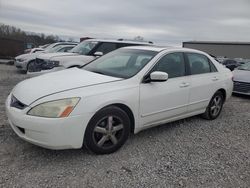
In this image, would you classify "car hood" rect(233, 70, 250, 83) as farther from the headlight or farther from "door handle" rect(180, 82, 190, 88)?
the headlight

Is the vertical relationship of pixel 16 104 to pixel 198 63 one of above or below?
below

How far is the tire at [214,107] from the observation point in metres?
5.46

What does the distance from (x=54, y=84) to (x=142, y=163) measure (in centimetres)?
162

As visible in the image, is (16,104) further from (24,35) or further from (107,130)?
(24,35)

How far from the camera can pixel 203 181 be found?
317cm

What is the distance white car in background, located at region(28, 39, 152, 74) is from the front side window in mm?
3885

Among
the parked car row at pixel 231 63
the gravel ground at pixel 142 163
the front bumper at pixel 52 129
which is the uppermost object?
the front bumper at pixel 52 129

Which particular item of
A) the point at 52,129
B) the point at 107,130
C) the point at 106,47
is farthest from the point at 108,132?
the point at 106,47

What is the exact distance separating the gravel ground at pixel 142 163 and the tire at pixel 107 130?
14 centimetres

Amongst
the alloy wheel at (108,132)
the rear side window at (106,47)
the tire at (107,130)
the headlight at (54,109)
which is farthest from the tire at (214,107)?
the rear side window at (106,47)

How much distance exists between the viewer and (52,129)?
10.2ft

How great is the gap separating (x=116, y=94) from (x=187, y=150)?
1.43 metres

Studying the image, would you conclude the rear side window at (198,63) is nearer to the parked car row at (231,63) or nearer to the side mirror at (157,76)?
the side mirror at (157,76)

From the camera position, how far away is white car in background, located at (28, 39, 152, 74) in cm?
842
